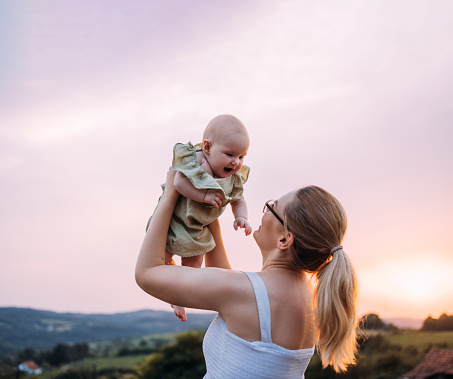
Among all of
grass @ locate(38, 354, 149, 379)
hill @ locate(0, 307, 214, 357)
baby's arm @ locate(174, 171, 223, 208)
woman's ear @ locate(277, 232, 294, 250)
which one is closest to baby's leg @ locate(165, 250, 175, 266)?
baby's arm @ locate(174, 171, 223, 208)

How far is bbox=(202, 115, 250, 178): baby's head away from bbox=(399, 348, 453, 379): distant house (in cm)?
1982

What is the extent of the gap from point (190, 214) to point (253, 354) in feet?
2.31

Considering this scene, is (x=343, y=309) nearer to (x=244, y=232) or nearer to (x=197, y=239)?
(x=244, y=232)

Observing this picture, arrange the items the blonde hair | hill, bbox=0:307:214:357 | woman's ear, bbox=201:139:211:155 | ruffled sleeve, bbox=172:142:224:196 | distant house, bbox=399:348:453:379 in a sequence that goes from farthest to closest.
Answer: hill, bbox=0:307:214:357 → distant house, bbox=399:348:453:379 → woman's ear, bbox=201:139:211:155 → ruffled sleeve, bbox=172:142:224:196 → the blonde hair

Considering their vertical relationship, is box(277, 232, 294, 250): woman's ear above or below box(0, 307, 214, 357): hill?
above

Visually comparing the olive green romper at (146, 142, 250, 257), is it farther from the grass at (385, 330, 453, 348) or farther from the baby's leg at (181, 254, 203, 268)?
the grass at (385, 330, 453, 348)

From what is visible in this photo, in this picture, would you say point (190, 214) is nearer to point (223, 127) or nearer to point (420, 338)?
point (223, 127)

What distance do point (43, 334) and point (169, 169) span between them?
1061 inches

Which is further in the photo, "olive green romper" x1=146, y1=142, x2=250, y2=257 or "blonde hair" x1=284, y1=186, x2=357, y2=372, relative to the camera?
"olive green romper" x1=146, y1=142, x2=250, y2=257

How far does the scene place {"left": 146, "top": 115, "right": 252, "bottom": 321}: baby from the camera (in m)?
2.23

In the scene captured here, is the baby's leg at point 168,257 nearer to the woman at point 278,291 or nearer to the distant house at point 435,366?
the woman at point 278,291

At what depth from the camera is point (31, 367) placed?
25766 millimetres

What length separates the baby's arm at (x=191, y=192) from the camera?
7.25 feet

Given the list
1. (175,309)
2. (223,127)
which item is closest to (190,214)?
(223,127)
